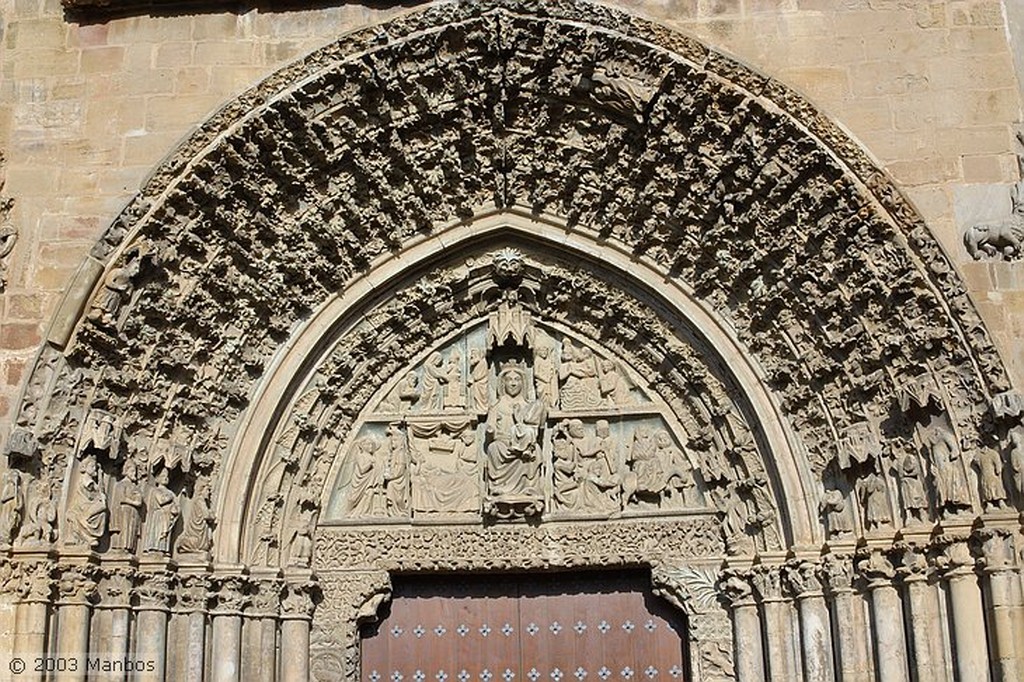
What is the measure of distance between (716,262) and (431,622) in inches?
121

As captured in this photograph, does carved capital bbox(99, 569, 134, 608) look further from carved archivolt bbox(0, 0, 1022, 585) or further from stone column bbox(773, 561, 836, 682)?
stone column bbox(773, 561, 836, 682)

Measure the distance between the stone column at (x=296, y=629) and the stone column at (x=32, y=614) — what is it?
1591 millimetres

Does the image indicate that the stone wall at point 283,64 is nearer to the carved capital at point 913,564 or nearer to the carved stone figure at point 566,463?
the carved capital at point 913,564

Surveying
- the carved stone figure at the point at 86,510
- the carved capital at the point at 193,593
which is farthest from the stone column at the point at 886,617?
the carved stone figure at the point at 86,510

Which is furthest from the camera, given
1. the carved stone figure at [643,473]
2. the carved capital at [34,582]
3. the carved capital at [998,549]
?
the carved stone figure at [643,473]

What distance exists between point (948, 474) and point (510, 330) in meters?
3.11

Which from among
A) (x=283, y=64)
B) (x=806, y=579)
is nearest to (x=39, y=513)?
(x=283, y=64)

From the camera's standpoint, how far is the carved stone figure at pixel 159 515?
26.2ft

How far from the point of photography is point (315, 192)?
8547mm

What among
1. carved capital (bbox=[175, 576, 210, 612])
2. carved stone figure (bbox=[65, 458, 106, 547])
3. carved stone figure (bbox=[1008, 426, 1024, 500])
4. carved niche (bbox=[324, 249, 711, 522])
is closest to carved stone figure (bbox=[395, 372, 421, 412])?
carved niche (bbox=[324, 249, 711, 522])

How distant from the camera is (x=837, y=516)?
26.1 ft

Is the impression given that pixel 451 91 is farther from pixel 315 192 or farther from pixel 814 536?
pixel 814 536

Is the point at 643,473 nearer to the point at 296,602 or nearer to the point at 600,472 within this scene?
the point at 600,472

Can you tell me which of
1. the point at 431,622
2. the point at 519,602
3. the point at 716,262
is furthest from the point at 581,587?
the point at 716,262
